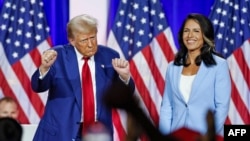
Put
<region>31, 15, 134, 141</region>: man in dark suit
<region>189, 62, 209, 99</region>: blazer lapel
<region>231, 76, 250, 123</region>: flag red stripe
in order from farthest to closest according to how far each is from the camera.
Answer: <region>231, 76, 250, 123</region>: flag red stripe
<region>31, 15, 134, 141</region>: man in dark suit
<region>189, 62, 209, 99</region>: blazer lapel

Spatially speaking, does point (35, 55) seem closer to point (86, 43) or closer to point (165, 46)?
point (165, 46)

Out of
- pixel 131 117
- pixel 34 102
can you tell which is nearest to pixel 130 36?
Answer: pixel 34 102

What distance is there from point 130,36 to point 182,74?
2163mm

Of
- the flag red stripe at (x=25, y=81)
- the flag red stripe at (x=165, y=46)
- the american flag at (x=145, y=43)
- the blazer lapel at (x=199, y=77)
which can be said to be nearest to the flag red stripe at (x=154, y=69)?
the american flag at (x=145, y=43)

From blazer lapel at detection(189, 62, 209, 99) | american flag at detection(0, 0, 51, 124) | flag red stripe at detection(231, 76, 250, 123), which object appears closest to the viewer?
blazer lapel at detection(189, 62, 209, 99)

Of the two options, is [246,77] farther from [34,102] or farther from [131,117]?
[131,117]

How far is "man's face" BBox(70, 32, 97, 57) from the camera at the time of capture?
2861mm

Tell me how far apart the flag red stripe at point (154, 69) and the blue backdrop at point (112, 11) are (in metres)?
0.28

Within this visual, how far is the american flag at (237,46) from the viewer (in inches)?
193

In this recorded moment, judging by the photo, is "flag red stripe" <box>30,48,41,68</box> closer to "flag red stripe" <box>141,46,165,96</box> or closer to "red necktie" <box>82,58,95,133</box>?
"flag red stripe" <box>141,46,165,96</box>

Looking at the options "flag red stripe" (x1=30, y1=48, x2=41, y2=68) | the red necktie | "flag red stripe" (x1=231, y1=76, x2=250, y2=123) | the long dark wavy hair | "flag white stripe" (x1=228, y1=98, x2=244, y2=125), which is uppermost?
the long dark wavy hair

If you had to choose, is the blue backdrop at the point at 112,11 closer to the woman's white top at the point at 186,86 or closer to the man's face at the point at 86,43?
the man's face at the point at 86,43

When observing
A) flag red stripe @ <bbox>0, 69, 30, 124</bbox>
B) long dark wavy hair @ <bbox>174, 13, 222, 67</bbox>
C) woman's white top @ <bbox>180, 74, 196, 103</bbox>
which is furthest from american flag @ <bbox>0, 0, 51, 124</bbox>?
woman's white top @ <bbox>180, 74, 196, 103</bbox>

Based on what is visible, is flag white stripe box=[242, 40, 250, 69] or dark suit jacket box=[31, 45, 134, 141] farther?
flag white stripe box=[242, 40, 250, 69]
